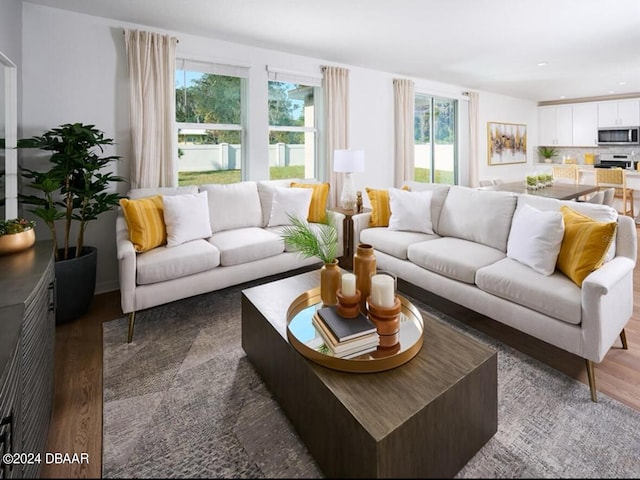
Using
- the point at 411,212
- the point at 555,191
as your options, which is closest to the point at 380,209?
the point at 411,212

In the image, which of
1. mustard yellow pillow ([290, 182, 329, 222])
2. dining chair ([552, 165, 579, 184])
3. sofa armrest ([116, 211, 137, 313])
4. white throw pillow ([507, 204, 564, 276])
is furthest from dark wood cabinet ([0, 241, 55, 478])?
dining chair ([552, 165, 579, 184])

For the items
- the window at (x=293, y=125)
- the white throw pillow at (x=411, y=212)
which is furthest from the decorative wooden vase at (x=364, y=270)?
the window at (x=293, y=125)

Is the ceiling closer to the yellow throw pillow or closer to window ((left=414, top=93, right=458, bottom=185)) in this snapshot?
window ((left=414, top=93, right=458, bottom=185))

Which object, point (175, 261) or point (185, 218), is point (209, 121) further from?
point (175, 261)

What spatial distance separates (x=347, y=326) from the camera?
136 cm

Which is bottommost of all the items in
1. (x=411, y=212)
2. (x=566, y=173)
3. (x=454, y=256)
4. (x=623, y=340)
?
(x=623, y=340)

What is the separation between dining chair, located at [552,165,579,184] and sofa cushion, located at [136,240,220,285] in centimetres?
597

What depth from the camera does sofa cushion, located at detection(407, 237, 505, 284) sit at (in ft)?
7.87

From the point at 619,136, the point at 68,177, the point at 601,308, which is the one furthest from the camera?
the point at 619,136

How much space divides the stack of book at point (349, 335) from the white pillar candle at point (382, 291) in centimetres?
9

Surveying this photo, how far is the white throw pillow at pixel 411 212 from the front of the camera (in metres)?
3.21

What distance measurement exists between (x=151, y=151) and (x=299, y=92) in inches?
75.7

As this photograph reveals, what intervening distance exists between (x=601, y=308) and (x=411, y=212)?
1.70m

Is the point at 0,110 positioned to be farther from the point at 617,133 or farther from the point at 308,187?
the point at 617,133
